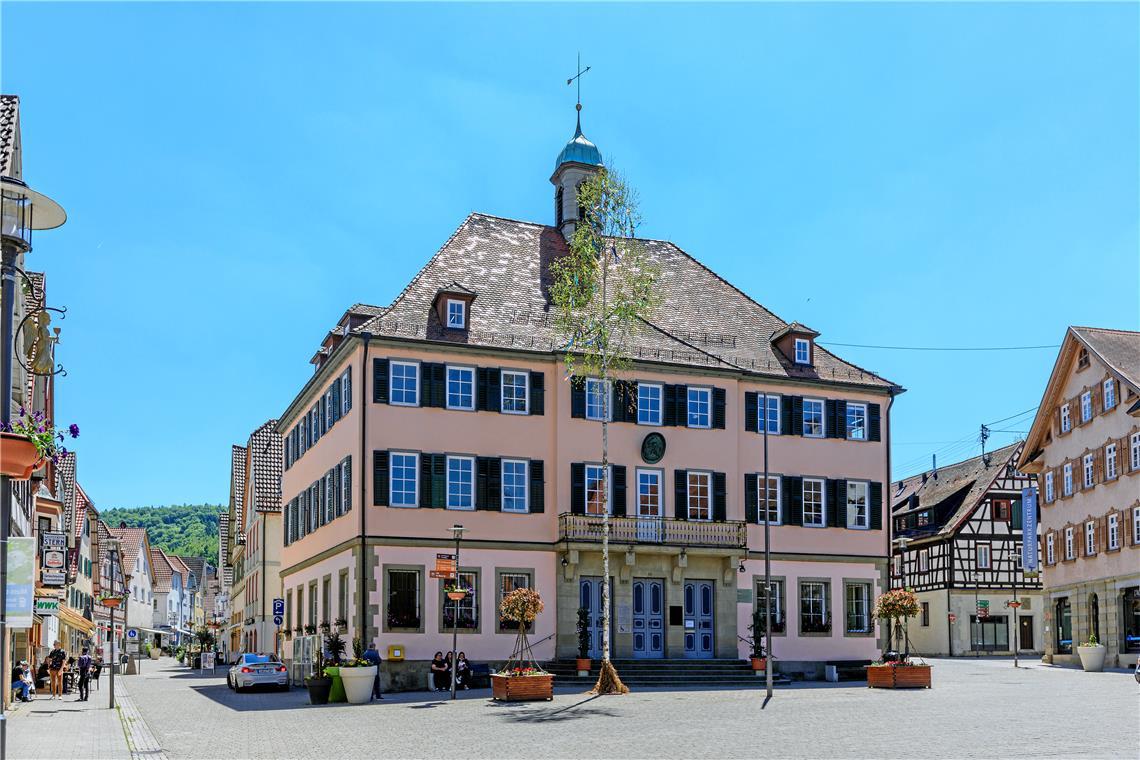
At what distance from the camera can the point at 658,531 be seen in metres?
40.4

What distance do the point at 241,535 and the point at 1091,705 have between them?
58.3 metres

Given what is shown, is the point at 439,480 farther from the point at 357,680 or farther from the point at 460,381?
the point at 357,680

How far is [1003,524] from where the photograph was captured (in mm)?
71375

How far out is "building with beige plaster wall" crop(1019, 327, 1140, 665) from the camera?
50.5 m

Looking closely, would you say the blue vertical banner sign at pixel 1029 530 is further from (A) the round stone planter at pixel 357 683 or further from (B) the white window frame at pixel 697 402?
(A) the round stone planter at pixel 357 683

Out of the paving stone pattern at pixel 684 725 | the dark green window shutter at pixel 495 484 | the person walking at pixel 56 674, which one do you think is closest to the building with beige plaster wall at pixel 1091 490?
the paving stone pattern at pixel 684 725

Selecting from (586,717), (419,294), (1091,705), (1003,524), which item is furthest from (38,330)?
(1003,524)

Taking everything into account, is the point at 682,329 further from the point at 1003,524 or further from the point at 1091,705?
the point at 1003,524

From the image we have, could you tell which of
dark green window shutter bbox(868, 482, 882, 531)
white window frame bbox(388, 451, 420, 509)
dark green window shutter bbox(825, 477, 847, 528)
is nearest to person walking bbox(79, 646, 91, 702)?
white window frame bbox(388, 451, 420, 509)

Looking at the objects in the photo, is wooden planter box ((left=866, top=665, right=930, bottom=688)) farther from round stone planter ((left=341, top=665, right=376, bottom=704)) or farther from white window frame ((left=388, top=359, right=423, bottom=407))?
white window frame ((left=388, top=359, right=423, bottom=407))

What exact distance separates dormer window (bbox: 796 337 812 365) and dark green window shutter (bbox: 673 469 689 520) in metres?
6.24

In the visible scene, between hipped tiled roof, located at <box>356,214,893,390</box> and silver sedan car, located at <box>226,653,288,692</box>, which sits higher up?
hipped tiled roof, located at <box>356,214,893,390</box>

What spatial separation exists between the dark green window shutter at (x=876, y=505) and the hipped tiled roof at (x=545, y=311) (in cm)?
334

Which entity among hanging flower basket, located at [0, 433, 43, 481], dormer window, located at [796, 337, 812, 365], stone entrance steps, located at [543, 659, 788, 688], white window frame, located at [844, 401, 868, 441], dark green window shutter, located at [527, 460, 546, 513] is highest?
dormer window, located at [796, 337, 812, 365]
